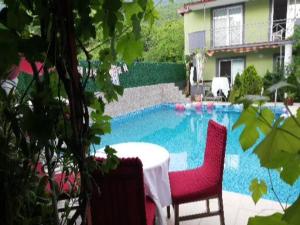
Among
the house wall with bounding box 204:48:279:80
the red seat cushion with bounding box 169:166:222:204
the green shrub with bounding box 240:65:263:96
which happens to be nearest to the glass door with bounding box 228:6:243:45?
the house wall with bounding box 204:48:279:80

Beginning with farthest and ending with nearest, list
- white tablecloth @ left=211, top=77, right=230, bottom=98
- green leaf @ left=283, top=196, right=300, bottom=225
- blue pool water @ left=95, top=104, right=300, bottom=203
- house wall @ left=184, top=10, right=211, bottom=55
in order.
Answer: house wall @ left=184, top=10, right=211, bottom=55, white tablecloth @ left=211, top=77, right=230, bottom=98, blue pool water @ left=95, top=104, right=300, bottom=203, green leaf @ left=283, top=196, right=300, bottom=225

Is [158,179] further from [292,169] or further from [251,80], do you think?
[251,80]

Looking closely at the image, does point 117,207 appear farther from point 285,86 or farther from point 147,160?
point 285,86

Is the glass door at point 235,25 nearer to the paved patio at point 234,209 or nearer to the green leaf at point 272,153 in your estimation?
the paved patio at point 234,209

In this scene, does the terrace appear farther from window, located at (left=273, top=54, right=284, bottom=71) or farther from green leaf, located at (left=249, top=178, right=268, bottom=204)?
window, located at (left=273, top=54, right=284, bottom=71)

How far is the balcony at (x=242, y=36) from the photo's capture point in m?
14.4

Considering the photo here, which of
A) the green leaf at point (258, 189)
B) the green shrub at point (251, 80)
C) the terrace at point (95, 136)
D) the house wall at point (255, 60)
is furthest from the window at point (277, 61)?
the green leaf at point (258, 189)

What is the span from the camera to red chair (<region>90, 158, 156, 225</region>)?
1885 mm

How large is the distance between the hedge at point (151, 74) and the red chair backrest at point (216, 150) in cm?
891

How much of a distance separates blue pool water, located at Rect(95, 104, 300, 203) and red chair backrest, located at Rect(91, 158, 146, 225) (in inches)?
37.9

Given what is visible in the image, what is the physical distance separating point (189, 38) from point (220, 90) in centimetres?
457

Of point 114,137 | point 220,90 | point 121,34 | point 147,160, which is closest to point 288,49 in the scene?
point 220,90

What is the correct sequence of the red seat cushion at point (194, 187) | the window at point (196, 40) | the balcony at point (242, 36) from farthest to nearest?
1. the window at point (196, 40)
2. the balcony at point (242, 36)
3. the red seat cushion at point (194, 187)

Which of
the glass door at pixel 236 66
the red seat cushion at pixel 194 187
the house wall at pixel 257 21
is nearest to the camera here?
the red seat cushion at pixel 194 187
